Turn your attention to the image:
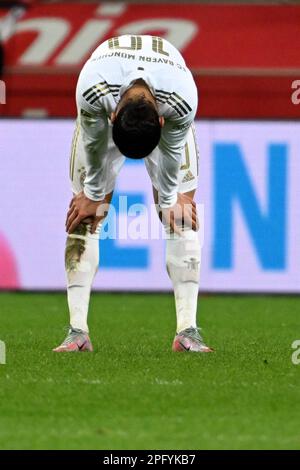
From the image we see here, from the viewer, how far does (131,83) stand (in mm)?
6656

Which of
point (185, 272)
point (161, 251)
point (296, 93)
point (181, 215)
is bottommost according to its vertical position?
point (161, 251)

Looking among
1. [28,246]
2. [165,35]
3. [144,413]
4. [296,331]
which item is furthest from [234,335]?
[165,35]

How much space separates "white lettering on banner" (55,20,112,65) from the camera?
17828 mm

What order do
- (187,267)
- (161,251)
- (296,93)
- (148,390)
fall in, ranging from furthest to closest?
1. (296,93)
2. (161,251)
3. (187,267)
4. (148,390)

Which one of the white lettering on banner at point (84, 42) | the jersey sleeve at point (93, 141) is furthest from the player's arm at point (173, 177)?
the white lettering on banner at point (84, 42)

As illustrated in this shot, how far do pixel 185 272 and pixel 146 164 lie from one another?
67cm


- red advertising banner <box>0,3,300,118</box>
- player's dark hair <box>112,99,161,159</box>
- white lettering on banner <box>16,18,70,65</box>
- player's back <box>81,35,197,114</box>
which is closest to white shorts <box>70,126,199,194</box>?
player's back <box>81,35,197,114</box>

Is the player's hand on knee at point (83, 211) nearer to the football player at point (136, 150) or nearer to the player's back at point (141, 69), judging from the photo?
the football player at point (136, 150)

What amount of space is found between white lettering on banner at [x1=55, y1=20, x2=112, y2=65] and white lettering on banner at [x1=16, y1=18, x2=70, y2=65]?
0.16 m

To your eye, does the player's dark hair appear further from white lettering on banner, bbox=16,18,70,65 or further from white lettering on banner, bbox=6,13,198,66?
white lettering on banner, bbox=16,18,70,65

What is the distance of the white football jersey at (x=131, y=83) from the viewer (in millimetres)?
6762

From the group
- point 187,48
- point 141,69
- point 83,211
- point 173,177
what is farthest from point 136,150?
point 187,48

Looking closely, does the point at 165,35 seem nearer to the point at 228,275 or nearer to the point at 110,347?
the point at 228,275

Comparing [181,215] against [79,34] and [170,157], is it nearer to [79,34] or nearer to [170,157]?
[170,157]
